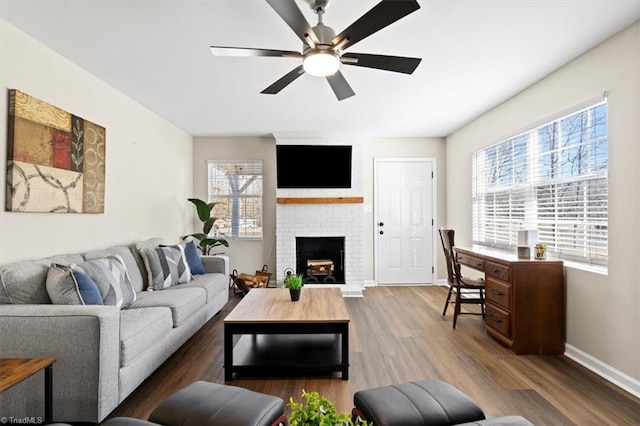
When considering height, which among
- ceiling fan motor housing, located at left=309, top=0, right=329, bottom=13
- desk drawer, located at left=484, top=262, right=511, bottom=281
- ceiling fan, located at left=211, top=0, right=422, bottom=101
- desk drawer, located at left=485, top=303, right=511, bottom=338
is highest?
ceiling fan motor housing, located at left=309, top=0, right=329, bottom=13

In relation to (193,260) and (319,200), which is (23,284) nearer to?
(193,260)

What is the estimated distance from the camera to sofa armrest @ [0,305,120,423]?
5.91 feet

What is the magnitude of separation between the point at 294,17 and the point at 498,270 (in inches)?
109

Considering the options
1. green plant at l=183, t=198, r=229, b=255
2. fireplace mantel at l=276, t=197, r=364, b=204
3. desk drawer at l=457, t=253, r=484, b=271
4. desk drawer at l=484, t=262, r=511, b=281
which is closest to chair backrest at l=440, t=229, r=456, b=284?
desk drawer at l=457, t=253, r=484, b=271

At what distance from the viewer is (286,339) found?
3.01 m

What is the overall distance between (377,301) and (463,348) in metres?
1.67

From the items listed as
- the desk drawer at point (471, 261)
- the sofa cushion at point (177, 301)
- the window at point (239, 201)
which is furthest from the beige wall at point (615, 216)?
the window at point (239, 201)

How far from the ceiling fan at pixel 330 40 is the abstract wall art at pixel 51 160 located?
1.56 meters

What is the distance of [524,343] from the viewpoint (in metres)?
2.84

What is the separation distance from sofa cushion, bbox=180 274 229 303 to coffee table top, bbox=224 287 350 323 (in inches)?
20.2

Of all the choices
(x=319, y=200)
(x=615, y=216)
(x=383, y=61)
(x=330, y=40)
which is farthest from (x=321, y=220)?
(x=615, y=216)

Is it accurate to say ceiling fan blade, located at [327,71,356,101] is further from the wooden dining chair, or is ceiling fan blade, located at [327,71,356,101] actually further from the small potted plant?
the wooden dining chair

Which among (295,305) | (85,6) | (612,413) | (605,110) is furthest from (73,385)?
(605,110)

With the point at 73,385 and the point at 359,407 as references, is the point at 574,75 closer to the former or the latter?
the point at 359,407
